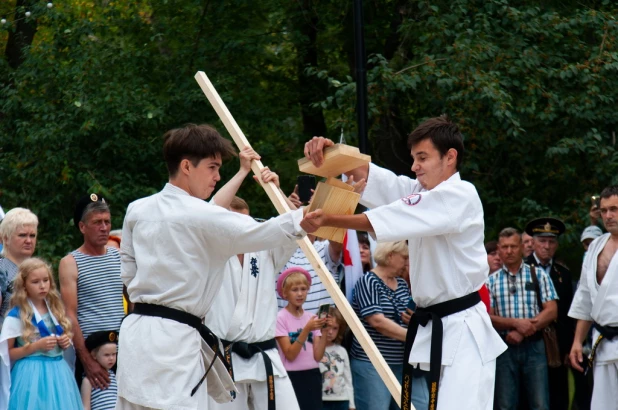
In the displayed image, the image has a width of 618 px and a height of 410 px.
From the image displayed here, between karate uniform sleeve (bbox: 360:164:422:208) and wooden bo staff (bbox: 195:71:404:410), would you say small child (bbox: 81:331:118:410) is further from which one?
karate uniform sleeve (bbox: 360:164:422:208)

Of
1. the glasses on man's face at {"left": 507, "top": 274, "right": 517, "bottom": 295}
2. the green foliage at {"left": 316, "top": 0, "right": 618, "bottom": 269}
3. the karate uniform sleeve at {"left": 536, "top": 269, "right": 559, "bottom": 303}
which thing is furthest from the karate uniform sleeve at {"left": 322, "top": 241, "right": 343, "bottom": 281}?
the green foliage at {"left": 316, "top": 0, "right": 618, "bottom": 269}

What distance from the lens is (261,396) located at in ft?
21.3

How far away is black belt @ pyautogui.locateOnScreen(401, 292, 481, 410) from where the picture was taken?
521cm

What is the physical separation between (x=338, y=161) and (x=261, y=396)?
1.87 m

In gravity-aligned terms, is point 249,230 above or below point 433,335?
above

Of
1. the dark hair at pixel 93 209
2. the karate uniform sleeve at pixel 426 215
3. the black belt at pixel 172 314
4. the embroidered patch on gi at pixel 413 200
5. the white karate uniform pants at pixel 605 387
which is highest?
the dark hair at pixel 93 209

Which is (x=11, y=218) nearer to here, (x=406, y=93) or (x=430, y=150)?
(x=430, y=150)

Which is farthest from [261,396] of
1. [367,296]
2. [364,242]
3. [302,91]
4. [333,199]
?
[302,91]

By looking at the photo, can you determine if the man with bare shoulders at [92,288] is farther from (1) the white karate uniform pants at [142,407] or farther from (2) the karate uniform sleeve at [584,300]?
(2) the karate uniform sleeve at [584,300]

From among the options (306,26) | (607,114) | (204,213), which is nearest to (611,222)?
(607,114)

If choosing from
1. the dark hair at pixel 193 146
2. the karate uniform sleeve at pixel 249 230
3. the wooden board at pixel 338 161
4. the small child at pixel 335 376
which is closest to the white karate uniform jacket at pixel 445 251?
the wooden board at pixel 338 161

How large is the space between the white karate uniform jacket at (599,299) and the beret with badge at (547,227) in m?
0.93

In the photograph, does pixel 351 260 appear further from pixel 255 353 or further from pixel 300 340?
pixel 255 353

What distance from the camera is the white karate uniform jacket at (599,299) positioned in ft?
27.0
